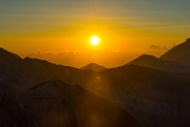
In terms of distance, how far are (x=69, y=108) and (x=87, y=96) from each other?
8.42 metres

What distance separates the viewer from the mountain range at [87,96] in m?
77.9

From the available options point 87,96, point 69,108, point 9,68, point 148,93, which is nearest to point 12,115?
point 69,108

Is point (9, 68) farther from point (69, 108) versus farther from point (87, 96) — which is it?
point (69, 108)

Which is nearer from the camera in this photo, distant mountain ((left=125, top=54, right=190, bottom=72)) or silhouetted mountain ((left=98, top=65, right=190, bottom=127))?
silhouetted mountain ((left=98, top=65, right=190, bottom=127))

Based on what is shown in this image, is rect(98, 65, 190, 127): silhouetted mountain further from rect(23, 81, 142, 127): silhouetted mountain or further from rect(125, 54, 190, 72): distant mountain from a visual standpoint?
rect(125, 54, 190, 72): distant mountain

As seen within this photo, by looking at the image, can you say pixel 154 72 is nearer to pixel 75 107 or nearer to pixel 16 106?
pixel 75 107

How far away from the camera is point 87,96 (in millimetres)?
88125

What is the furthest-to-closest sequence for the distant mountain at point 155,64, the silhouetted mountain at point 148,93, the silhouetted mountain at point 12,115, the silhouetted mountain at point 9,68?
the distant mountain at point 155,64, the silhouetted mountain at point 9,68, the silhouetted mountain at point 148,93, the silhouetted mountain at point 12,115

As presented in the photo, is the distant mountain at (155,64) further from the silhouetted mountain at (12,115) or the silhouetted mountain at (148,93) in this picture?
the silhouetted mountain at (12,115)

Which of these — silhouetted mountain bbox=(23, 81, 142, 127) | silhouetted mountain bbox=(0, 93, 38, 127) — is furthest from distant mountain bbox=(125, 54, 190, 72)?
silhouetted mountain bbox=(0, 93, 38, 127)

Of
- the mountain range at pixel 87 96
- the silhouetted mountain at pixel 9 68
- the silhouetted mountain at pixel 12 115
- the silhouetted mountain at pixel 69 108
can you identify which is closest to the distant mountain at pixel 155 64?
the mountain range at pixel 87 96

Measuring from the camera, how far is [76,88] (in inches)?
3494

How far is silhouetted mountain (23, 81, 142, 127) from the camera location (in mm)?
77938

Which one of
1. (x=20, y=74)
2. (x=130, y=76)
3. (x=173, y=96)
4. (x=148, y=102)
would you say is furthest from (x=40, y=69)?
(x=173, y=96)
